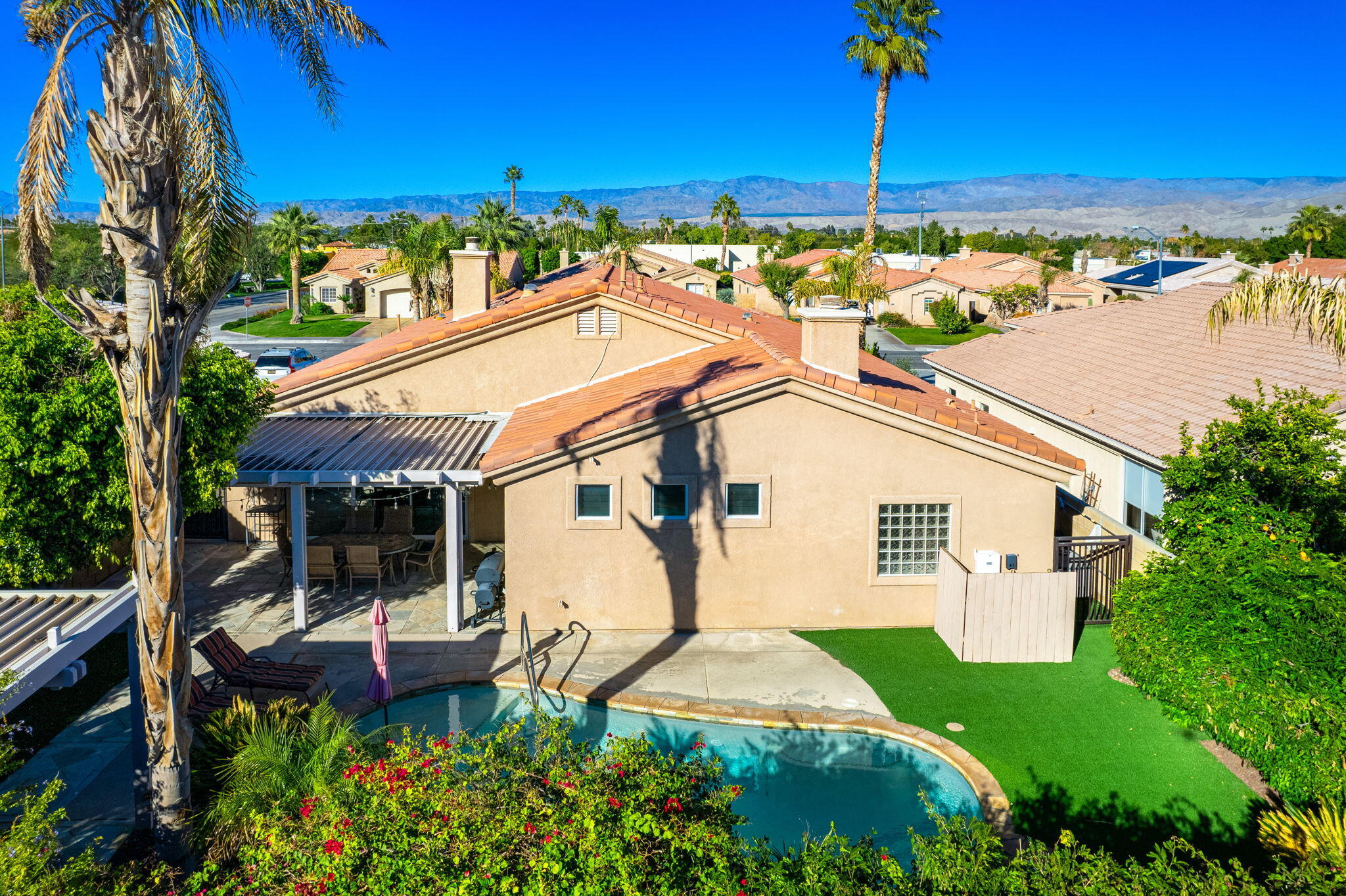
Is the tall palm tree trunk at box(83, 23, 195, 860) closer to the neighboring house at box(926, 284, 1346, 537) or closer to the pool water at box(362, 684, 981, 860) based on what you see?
the pool water at box(362, 684, 981, 860)

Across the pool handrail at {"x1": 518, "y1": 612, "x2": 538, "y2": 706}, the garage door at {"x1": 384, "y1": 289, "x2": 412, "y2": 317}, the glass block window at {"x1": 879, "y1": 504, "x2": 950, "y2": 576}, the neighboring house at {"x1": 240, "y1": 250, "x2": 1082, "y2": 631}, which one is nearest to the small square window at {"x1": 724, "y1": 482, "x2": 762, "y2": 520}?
the neighboring house at {"x1": 240, "y1": 250, "x2": 1082, "y2": 631}

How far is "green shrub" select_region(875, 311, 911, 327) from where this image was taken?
75.3 m

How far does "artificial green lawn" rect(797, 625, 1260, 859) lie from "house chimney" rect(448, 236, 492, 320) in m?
10.8

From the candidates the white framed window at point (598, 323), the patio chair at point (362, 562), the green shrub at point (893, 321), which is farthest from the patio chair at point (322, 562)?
the green shrub at point (893, 321)

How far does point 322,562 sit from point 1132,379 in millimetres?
16526

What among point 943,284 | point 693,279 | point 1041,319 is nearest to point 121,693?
point 1041,319

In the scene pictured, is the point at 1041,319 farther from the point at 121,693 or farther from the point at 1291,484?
the point at 121,693

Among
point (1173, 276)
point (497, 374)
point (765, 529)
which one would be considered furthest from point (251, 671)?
point (1173, 276)

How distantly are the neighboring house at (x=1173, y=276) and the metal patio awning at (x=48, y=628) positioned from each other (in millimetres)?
69681

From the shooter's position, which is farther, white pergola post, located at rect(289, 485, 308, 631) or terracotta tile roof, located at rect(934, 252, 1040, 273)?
terracotta tile roof, located at rect(934, 252, 1040, 273)

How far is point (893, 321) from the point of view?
75.4 m

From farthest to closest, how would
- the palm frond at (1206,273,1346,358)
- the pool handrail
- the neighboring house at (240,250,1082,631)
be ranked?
1. the neighboring house at (240,250,1082,631)
2. the pool handrail
3. the palm frond at (1206,273,1346,358)

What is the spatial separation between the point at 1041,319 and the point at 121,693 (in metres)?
26.8

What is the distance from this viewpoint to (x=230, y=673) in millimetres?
12773
